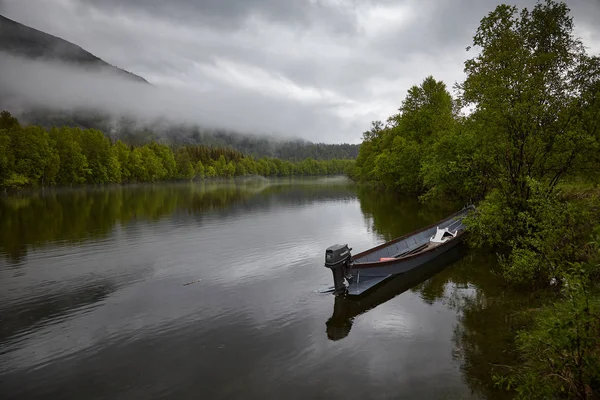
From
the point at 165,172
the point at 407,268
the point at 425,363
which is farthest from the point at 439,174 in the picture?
the point at 165,172

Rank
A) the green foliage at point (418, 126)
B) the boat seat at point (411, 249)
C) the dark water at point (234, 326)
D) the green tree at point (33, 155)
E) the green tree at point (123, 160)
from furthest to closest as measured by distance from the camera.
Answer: the green tree at point (123, 160)
the green tree at point (33, 155)
the green foliage at point (418, 126)
the boat seat at point (411, 249)
the dark water at point (234, 326)

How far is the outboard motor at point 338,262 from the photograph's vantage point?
565 inches

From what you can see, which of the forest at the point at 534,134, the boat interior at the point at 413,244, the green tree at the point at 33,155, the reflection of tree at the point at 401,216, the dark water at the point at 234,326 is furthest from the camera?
the green tree at the point at 33,155

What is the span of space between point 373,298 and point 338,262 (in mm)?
2633

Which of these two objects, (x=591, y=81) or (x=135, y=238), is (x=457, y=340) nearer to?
(x=591, y=81)

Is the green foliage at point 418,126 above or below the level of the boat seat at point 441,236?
above

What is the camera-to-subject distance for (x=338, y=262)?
47.5 feet

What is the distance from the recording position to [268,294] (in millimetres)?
15977

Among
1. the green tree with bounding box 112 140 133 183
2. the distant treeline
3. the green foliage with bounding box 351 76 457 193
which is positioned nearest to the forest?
the green foliage with bounding box 351 76 457 193

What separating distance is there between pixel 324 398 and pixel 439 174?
23895mm

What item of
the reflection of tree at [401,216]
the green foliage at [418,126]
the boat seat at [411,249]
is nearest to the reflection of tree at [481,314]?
the boat seat at [411,249]

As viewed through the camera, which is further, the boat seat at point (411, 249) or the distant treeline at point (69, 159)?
the distant treeline at point (69, 159)

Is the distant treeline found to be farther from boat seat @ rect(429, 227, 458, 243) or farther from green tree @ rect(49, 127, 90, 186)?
boat seat @ rect(429, 227, 458, 243)

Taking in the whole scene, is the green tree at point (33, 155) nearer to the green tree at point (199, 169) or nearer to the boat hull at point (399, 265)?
the green tree at point (199, 169)
